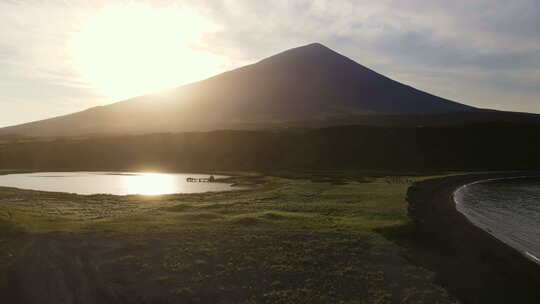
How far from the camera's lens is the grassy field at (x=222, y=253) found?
2322 cm

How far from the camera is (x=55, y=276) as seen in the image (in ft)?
80.6

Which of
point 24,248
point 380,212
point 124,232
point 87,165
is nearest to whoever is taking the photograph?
point 24,248

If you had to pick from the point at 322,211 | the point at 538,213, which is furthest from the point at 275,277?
the point at 538,213

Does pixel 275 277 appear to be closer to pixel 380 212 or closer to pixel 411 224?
pixel 411 224

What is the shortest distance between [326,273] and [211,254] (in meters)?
8.35

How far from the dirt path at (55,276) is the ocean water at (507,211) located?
29879mm

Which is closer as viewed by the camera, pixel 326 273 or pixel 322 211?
pixel 326 273

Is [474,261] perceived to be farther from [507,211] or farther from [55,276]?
[507,211]

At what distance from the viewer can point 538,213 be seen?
50812mm

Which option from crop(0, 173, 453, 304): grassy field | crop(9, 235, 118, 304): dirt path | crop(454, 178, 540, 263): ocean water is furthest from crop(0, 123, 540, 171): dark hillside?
crop(9, 235, 118, 304): dirt path

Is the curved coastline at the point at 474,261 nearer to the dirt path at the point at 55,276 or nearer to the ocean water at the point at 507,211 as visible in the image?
the ocean water at the point at 507,211

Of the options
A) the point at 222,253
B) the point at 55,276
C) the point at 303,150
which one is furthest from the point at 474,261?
the point at 303,150

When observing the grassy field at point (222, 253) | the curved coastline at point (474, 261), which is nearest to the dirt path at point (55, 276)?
the grassy field at point (222, 253)

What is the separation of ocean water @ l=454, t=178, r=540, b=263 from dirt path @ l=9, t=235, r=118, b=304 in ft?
98.0
